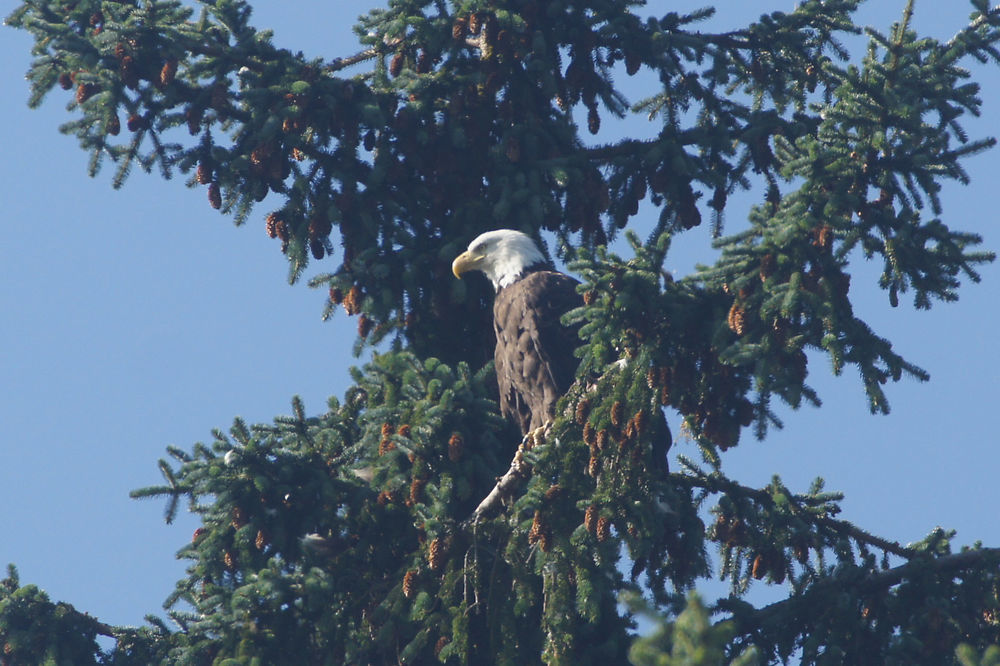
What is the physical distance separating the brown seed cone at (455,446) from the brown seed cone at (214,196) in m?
1.97

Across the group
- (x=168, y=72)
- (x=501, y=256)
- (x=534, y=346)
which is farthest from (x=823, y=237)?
(x=168, y=72)

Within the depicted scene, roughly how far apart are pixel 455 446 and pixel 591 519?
0.87 meters

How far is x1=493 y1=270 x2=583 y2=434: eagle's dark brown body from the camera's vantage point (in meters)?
7.37

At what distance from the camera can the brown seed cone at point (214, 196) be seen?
23.8 ft

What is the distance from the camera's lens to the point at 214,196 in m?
7.25

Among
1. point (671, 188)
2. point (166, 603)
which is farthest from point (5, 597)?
point (671, 188)

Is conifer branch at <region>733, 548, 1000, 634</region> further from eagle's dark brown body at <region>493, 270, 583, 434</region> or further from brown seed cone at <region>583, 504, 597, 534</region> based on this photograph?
eagle's dark brown body at <region>493, 270, 583, 434</region>

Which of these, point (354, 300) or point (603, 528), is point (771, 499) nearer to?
point (603, 528)

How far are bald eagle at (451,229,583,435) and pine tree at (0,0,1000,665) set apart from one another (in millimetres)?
196

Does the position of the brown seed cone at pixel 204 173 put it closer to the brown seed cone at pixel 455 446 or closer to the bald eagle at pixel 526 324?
the bald eagle at pixel 526 324

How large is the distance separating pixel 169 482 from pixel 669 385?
2.36 m

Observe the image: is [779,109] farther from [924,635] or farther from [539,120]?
[924,635]

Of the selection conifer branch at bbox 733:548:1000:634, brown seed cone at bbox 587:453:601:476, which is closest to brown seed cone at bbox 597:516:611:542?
brown seed cone at bbox 587:453:601:476

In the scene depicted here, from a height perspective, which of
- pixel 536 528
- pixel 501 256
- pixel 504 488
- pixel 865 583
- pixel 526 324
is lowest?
pixel 865 583
